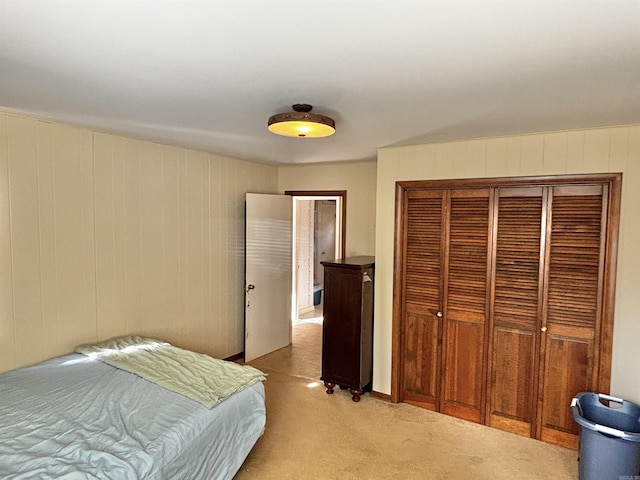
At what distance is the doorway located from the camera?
6.27m

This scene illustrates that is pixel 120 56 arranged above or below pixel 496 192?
above

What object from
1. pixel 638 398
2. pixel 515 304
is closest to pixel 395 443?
pixel 515 304

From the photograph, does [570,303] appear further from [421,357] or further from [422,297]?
[421,357]

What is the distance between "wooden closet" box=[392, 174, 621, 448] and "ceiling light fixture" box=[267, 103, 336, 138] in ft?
4.57

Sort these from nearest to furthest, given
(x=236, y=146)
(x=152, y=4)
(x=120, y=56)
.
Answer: (x=152, y=4) → (x=120, y=56) → (x=236, y=146)

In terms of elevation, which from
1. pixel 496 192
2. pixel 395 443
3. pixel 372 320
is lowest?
pixel 395 443

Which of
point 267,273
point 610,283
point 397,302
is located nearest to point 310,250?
point 267,273

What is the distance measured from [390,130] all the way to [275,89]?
115 centimetres

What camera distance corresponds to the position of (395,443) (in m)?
2.88

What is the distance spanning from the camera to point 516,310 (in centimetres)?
301

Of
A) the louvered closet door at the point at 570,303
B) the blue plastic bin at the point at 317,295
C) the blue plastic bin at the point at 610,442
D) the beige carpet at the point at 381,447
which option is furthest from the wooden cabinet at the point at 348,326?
the blue plastic bin at the point at 317,295

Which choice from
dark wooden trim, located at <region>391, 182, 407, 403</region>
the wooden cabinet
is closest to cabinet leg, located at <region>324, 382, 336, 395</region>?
the wooden cabinet

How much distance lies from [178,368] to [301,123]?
6.12 feet

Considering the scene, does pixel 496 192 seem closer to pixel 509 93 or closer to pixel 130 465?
pixel 509 93
